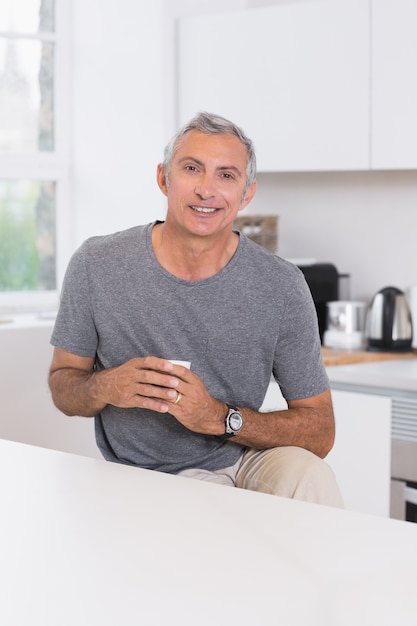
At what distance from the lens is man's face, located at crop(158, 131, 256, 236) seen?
223 centimetres

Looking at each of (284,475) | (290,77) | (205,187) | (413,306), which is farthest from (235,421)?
(290,77)

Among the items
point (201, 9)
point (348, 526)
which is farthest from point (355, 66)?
point (348, 526)

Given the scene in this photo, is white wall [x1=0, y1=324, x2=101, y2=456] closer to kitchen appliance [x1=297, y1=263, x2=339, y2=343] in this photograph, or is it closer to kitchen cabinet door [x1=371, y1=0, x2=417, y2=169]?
kitchen appliance [x1=297, y1=263, x2=339, y2=343]

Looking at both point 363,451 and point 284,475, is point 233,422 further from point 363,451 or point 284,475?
point 363,451

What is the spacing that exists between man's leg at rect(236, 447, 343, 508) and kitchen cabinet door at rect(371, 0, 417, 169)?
4.74 ft

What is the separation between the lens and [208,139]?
87.7 inches

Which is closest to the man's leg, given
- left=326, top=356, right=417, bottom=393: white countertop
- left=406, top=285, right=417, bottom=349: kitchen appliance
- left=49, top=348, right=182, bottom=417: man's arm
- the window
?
left=49, top=348, right=182, bottom=417: man's arm

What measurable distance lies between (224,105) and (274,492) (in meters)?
1.92

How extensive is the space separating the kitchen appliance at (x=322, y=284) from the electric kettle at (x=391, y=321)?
0.23 m

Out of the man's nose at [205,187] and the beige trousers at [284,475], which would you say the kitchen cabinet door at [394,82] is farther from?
the beige trousers at [284,475]

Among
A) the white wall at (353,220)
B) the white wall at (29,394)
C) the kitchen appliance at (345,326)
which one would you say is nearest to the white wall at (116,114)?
the white wall at (353,220)

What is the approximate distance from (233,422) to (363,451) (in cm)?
112

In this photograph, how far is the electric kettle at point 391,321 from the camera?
3.45 metres

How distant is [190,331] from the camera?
2262 mm
